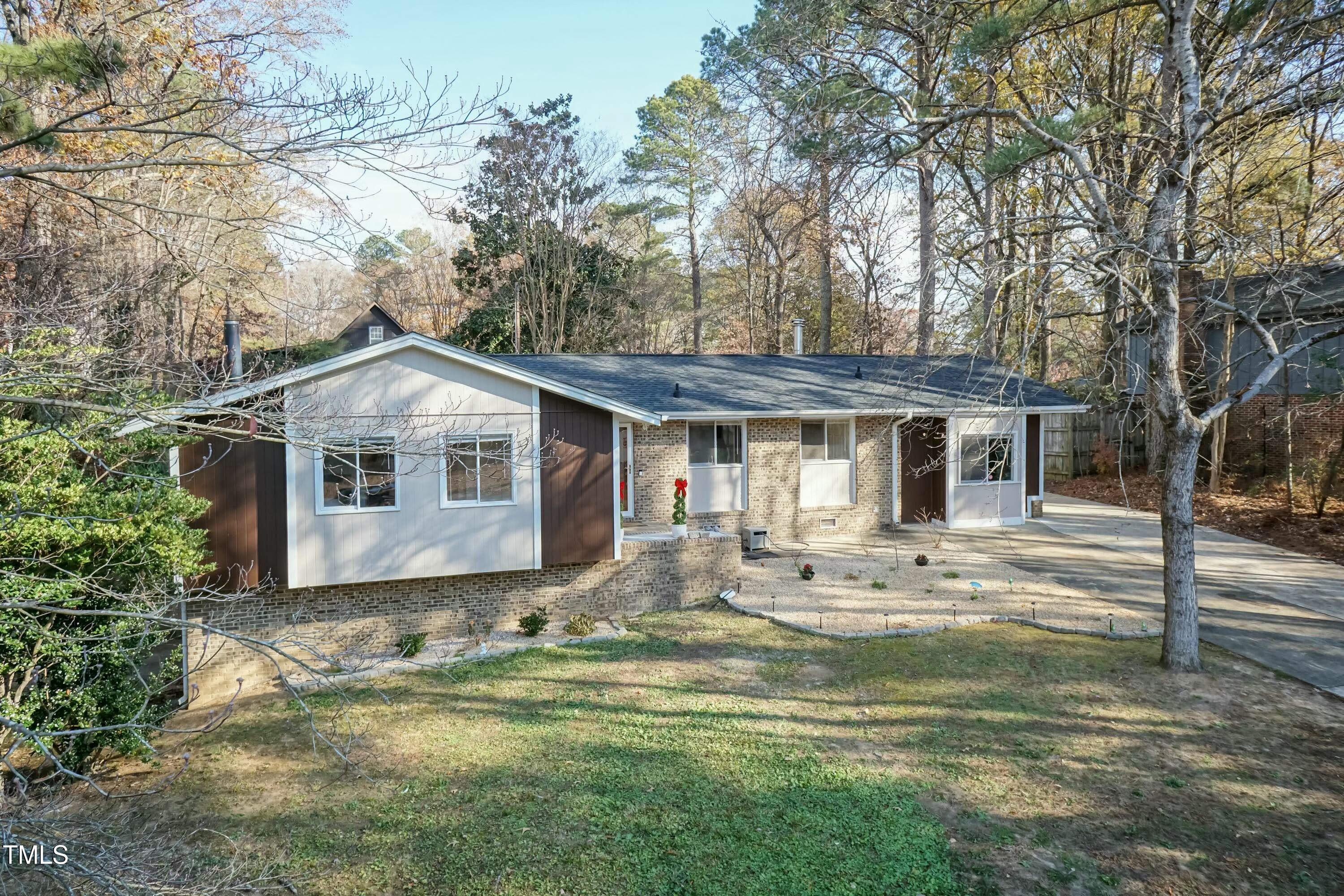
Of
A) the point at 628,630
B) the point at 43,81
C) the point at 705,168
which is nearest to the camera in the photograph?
the point at 43,81

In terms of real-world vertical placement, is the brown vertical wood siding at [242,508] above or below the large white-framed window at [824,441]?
below

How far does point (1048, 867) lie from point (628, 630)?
20.8 ft

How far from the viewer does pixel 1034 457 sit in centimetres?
1612

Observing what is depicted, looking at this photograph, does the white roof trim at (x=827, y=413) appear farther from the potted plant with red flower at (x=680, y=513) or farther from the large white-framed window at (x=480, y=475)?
the large white-framed window at (x=480, y=475)

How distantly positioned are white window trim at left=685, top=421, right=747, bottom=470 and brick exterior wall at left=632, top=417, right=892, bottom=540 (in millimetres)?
87

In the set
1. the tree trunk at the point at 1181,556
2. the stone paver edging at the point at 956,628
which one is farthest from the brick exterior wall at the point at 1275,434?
the tree trunk at the point at 1181,556

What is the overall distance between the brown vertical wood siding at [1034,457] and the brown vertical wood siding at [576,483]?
10057 millimetres

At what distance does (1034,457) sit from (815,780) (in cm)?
1230

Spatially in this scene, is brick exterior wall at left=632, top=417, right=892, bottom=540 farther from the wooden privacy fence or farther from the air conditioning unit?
the wooden privacy fence

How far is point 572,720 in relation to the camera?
7.61 m

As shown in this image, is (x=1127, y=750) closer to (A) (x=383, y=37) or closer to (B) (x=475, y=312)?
(A) (x=383, y=37)

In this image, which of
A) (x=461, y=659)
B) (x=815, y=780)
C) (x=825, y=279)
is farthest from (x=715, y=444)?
(x=825, y=279)

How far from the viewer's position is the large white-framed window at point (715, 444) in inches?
569

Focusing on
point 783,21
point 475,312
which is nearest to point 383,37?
point 783,21
